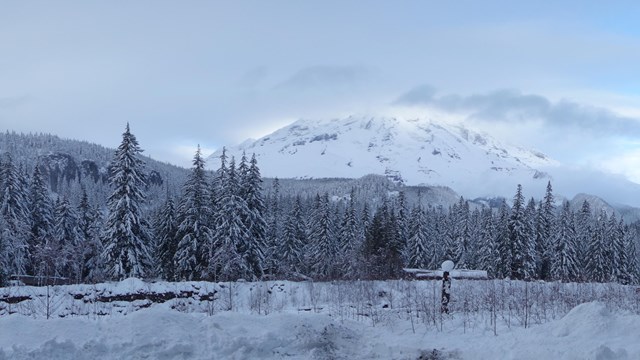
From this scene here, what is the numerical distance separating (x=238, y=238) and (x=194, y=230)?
297 centimetres

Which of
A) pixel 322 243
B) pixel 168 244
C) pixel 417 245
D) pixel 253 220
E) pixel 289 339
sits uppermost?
pixel 253 220

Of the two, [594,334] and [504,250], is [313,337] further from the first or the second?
[504,250]

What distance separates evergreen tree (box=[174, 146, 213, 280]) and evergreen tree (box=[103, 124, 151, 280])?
3128mm

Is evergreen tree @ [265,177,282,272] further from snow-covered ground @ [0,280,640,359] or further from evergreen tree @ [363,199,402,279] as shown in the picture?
snow-covered ground @ [0,280,640,359]

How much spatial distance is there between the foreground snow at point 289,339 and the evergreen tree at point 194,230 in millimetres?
24645

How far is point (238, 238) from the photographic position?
114 ft

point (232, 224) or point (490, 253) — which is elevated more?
point (232, 224)

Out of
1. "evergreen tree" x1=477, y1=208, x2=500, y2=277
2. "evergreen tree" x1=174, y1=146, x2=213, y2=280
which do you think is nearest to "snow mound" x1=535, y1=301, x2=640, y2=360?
"evergreen tree" x1=174, y1=146, x2=213, y2=280

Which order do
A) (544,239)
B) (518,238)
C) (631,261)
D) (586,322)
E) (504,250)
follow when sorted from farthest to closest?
(631,261), (544,239), (504,250), (518,238), (586,322)

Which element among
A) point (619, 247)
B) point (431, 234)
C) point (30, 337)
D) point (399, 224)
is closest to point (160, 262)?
point (399, 224)

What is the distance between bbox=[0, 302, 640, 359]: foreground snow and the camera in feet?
Result: 27.1

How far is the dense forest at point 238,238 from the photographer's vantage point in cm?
3148

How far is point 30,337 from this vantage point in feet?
29.0

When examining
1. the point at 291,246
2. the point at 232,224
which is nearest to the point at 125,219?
the point at 232,224
